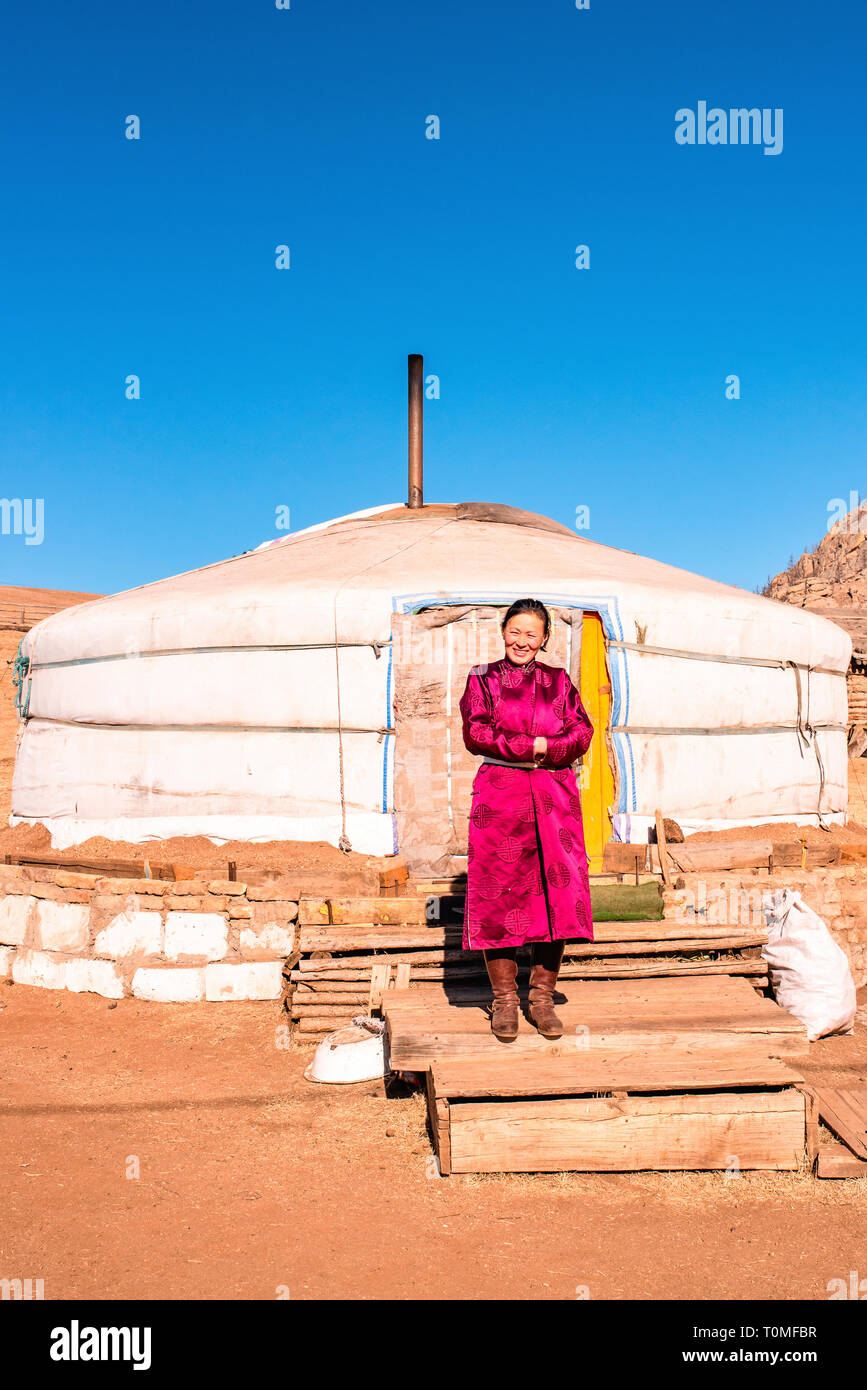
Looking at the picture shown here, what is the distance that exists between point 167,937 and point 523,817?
9.04 ft

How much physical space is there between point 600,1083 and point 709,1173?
19.4 inches

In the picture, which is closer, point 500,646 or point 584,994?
point 584,994

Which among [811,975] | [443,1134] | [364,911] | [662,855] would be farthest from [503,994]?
[662,855]

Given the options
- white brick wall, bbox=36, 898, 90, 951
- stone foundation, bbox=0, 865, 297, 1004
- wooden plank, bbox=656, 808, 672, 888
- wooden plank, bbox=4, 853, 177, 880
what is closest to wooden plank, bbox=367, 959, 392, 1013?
stone foundation, bbox=0, 865, 297, 1004

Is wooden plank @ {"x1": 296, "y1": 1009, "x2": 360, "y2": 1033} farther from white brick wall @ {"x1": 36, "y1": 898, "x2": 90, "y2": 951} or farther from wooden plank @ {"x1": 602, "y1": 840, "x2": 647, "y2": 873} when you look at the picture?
wooden plank @ {"x1": 602, "y1": 840, "x2": 647, "y2": 873}

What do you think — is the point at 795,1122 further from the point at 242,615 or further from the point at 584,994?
the point at 242,615

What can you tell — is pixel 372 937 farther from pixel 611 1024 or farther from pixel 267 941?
pixel 611 1024

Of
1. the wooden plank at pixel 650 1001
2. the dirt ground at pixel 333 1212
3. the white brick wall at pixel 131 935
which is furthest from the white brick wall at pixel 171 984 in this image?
the wooden plank at pixel 650 1001

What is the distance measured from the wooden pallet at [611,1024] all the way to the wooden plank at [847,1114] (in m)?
0.31

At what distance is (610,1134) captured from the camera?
333 cm

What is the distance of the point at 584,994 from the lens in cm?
416

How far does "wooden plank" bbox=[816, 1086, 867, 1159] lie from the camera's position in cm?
352
